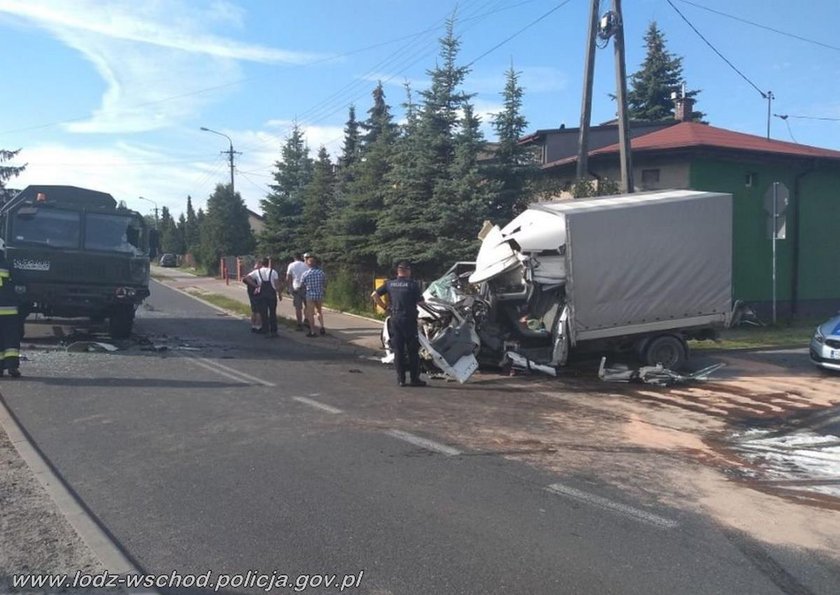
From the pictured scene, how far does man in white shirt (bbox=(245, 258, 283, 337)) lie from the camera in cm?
1541

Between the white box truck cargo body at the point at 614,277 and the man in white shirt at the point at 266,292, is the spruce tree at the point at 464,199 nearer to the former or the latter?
the man in white shirt at the point at 266,292

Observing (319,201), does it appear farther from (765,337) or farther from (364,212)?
(765,337)

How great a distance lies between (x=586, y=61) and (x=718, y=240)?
648cm

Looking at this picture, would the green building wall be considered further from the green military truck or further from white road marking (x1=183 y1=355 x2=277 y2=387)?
the green military truck

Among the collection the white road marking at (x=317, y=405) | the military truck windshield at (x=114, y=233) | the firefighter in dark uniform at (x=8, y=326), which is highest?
the military truck windshield at (x=114, y=233)

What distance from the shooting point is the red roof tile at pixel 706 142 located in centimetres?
1855

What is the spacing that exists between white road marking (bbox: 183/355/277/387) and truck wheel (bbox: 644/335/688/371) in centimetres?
586

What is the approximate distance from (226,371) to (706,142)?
13.9 m

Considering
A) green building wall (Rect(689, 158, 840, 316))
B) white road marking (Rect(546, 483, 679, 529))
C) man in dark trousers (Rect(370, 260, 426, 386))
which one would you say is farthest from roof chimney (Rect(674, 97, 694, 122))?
white road marking (Rect(546, 483, 679, 529))

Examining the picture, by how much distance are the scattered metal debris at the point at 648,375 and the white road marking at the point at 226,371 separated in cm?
498

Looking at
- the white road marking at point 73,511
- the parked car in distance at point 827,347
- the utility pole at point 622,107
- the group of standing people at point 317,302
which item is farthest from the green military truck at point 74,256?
the parked car in distance at point 827,347

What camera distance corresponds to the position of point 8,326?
9.34 m

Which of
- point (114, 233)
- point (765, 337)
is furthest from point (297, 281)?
point (765, 337)

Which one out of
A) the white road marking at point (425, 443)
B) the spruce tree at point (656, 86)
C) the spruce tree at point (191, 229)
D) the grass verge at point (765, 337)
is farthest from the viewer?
the spruce tree at point (191, 229)
